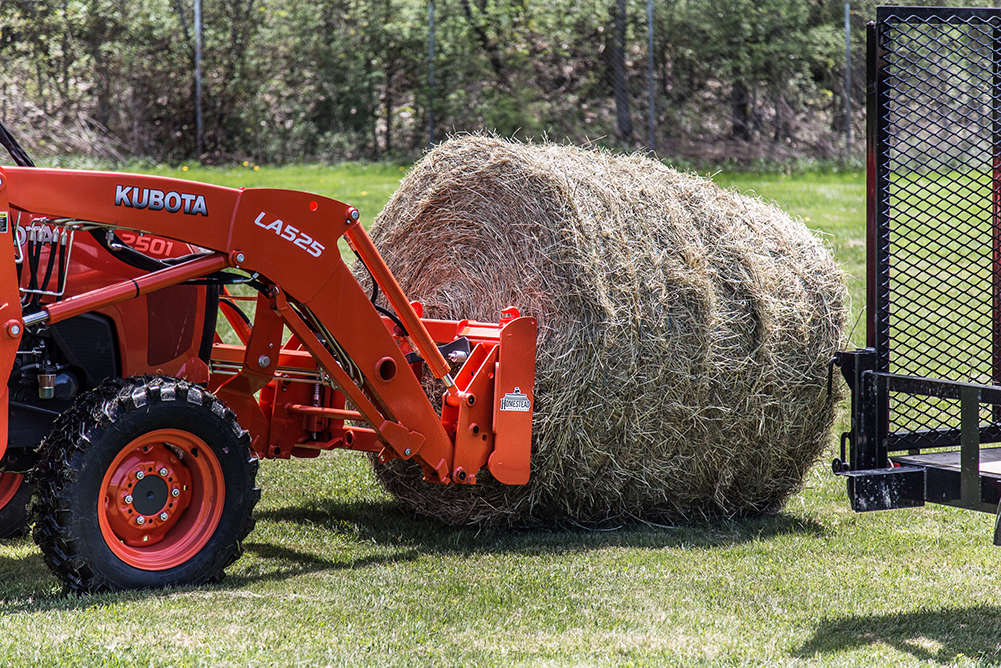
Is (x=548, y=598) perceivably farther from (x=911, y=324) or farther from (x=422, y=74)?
(x=422, y=74)

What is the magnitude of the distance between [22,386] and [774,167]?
1217 centimetres

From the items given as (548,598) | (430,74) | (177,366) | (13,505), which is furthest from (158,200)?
(430,74)

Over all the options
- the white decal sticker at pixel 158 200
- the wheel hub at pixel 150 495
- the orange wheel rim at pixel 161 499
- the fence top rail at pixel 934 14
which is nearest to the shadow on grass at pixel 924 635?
the fence top rail at pixel 934 14

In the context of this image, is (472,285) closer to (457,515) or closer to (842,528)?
(457,515)

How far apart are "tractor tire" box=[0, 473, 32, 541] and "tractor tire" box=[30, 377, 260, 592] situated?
1.13 meters

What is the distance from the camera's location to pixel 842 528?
558 centimetres

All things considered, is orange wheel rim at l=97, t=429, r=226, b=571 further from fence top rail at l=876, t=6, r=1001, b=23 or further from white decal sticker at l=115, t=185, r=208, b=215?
fence top rail at l=876, t=6, r=1001, b=23

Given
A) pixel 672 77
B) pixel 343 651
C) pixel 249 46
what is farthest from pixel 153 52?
pixel 343 651

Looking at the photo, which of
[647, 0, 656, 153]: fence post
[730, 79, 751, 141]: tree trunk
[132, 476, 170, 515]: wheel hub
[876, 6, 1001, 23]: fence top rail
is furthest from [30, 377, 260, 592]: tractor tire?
[730, 79, 751, 141]: tree trunk

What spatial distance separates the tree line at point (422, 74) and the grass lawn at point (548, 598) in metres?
9.93

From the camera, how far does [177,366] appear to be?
5.00 metres

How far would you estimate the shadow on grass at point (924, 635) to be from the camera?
3.84 metres

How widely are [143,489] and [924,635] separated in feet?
9.13

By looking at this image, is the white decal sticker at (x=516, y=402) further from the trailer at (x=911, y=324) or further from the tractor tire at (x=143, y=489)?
the trailer at (x=911, y=324)
